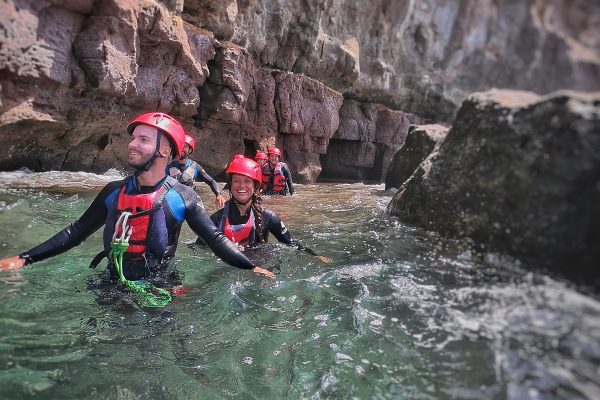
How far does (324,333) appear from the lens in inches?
109

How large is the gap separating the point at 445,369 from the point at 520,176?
960mm

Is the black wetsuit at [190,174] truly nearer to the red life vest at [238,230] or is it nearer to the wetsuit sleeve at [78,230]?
the red life vest at [238,230]

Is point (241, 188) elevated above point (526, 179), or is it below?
below

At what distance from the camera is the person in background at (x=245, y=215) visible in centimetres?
453

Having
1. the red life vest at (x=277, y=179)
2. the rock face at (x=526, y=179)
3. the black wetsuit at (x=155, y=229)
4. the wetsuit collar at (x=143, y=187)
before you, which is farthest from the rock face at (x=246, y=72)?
the red life vest at (x=277, y=179)

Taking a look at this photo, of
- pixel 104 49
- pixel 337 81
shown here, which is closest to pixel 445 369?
pixel 104 49

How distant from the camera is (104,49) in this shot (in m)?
8.27

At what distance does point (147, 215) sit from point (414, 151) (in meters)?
6.96

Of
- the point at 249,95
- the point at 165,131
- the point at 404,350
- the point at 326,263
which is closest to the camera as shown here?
the point at 404,350

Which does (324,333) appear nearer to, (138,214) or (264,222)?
(138,214)

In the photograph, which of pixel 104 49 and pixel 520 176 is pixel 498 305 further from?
pixel 104 49

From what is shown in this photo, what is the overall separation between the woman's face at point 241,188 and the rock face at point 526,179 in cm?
217

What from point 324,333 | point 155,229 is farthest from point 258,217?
point 324,333

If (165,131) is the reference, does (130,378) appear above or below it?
below
